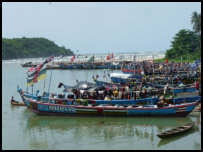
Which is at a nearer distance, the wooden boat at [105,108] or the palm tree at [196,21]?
the wooden boat at [105,108]

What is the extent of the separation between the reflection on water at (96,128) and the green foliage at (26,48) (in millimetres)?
137736

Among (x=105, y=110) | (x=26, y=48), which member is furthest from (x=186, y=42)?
(x=26, y=48)

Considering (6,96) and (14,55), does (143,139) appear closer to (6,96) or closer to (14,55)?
(6,96)

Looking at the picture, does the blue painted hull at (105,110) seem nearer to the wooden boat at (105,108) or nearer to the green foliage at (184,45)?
the wooden boat at (105,108)

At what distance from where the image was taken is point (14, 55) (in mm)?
162375

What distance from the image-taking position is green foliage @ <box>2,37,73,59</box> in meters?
160

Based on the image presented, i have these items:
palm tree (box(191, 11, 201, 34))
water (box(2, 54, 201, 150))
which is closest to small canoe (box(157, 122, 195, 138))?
water (box(2, 54, 201, 150))

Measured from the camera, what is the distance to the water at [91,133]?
1819 cm

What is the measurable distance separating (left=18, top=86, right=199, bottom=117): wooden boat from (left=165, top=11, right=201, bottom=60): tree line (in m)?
57.3

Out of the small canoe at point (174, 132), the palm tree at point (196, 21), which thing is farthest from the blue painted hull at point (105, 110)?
the palm tree at point (196, 21)

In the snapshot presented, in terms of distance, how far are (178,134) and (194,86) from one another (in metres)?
13.1

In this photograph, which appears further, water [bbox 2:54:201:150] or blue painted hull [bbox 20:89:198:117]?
blue painted hull [bbox 20:89:198:117]

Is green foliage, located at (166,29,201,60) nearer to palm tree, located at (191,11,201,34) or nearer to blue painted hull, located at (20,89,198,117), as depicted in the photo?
palm tree, located at (191,11,201,34)

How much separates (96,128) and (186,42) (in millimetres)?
65480
